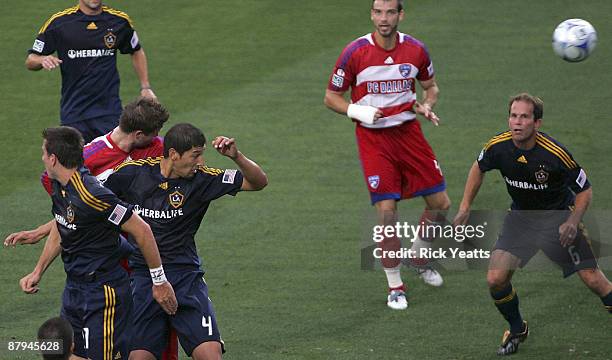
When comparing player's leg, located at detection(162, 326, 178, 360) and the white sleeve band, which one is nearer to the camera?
player's leg, located at detection(162, 326, 178, 360)

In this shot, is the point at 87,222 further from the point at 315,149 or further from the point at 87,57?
the point at 315,149

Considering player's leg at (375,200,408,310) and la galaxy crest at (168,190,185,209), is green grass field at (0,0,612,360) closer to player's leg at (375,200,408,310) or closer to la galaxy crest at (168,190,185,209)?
player's leg at (375,200,408,310)

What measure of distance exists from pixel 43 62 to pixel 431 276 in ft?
12.6

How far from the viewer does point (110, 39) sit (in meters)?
10.8

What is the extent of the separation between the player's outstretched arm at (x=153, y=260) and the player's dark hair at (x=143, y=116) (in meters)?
1.12

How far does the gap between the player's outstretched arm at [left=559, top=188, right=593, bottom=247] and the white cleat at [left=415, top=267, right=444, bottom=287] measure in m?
1.85

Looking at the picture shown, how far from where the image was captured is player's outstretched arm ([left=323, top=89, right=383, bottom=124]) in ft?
30.5

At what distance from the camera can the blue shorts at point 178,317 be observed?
7199 mm

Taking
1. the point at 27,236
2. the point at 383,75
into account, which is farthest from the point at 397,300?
the point at 27,236

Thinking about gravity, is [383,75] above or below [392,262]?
above

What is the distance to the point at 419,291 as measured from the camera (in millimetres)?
9914

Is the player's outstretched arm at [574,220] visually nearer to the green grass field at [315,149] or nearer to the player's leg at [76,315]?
the green grass field at [315,149]

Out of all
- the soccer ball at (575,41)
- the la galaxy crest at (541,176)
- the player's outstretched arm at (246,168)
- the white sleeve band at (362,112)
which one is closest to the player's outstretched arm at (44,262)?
the player's outstretched arm at (246,168)

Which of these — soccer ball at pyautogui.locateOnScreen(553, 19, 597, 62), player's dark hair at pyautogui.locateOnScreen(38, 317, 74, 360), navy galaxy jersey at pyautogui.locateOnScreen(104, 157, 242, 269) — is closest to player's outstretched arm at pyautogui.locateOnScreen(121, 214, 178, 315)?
navy galaxy jersey at pyautogui.locateOnScreen(104, 157, 242, 269)
